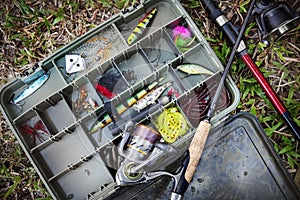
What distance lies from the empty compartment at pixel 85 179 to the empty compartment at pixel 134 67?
49 centimetres

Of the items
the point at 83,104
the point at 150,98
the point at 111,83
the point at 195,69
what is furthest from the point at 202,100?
the point at 83,104

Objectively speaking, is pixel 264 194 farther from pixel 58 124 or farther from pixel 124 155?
pixel 58 124

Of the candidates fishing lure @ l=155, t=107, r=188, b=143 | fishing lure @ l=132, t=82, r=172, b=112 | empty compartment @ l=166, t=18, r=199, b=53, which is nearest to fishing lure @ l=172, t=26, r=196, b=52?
empty compartment @ l=166, t=18, r=199, b=53

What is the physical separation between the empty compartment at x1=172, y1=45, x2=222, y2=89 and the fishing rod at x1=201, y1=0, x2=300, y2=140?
0.69 ft

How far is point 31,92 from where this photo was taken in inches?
103

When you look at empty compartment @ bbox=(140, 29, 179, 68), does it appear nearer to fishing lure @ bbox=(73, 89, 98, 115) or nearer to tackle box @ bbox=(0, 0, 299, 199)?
tackle box @ bbox=(0, 0, 299, 199)

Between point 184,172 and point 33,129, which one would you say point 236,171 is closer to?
point 184,172

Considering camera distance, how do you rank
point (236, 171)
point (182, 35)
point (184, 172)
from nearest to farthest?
point (184, 172)
point (236, 171)
point (182, 35)

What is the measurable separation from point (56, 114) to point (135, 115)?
1.50 feet

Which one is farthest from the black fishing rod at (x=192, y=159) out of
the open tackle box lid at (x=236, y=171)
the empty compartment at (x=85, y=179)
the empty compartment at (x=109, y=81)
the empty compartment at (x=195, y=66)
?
the empty compartment at (x=109, y=81)

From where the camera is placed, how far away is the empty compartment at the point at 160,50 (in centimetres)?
263

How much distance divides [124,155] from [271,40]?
118cm

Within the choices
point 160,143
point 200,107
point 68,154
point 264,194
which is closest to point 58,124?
point 68,154

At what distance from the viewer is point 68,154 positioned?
2566 millimetres
